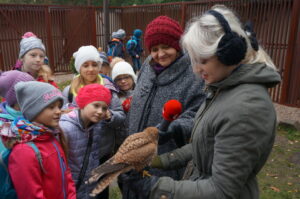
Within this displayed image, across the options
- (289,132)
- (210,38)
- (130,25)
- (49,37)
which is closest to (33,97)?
(210,38)

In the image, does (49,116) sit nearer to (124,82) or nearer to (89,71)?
(89,71)

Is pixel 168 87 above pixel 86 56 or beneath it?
beneath

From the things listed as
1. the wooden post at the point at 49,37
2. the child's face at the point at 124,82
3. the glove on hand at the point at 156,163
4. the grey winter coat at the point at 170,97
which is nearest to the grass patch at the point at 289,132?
the child's face at the point at 124,82

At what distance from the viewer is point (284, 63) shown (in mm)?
7125

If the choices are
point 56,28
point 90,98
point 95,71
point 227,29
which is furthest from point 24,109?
point 56,28

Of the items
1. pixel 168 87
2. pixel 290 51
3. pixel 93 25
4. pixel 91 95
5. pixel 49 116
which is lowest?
pixel 49 116

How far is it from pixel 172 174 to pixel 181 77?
0.80 m

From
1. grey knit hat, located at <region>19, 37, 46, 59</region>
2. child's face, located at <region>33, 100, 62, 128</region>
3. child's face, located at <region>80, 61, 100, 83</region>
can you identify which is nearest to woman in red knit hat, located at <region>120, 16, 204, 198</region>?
child's face, located at <region>33, 100, 62, 128</region>

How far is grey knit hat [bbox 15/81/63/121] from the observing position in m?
1.93

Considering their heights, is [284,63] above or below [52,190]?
above

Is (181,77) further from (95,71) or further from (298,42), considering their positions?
(298,42)

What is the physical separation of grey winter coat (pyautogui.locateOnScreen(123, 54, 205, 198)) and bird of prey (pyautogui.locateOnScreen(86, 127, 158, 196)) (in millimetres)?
243

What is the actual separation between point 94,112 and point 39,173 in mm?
680

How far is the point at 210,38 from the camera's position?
1.23m
